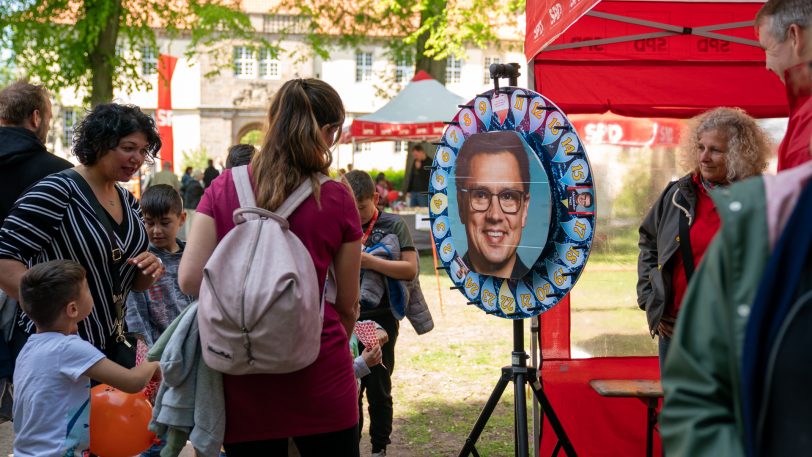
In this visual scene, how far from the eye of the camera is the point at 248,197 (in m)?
2.62

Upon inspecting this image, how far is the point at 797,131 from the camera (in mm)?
2510

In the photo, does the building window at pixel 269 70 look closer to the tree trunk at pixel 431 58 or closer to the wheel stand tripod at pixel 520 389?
the tree trunk at pixel 431 58

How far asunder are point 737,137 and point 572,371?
1683 mm

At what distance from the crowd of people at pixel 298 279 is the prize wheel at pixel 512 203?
0.30 ft

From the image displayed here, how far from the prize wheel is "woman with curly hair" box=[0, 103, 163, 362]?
136 cm

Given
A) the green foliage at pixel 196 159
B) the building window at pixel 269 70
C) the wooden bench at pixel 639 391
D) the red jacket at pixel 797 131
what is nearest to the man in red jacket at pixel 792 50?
the red jacket at pixel 797 131

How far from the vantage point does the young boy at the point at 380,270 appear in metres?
4.66

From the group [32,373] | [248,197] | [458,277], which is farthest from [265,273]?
[458,277]

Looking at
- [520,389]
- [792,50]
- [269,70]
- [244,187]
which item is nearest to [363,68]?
[269,70]

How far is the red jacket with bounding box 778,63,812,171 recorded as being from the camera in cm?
246

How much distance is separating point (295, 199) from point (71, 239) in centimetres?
109

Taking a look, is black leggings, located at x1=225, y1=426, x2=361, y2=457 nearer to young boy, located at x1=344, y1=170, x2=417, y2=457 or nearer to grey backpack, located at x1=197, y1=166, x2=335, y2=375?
grey backpack, located at x1=197, y1=166, x2=335, y2=375

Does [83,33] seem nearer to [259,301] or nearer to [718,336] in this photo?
[259,301]

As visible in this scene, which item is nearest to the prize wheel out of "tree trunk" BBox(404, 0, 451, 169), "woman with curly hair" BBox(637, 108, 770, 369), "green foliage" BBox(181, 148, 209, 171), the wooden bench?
"woman with curly hair" BBox(637, 108, 770, 369)
